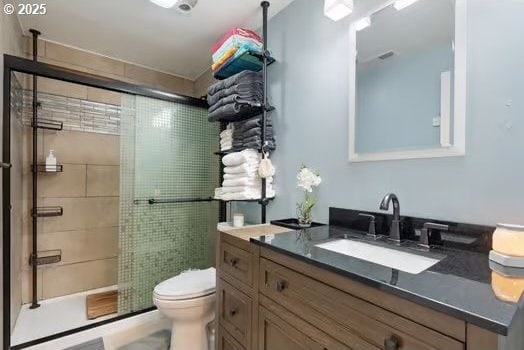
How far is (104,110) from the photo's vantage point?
253cm

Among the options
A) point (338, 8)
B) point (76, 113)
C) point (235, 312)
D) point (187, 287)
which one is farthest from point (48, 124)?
point (338, 8)

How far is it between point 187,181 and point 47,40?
173 cm

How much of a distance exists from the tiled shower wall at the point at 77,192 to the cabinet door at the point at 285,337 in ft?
6.95

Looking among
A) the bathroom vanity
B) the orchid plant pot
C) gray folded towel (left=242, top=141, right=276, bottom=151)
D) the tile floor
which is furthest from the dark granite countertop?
the tile floor

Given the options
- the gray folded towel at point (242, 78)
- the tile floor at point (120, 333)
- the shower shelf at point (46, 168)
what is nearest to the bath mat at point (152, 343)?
the tile floor at point (120, 333)

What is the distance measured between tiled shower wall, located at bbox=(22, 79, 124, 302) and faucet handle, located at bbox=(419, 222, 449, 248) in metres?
2.58

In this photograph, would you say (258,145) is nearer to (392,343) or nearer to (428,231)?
(428,231)

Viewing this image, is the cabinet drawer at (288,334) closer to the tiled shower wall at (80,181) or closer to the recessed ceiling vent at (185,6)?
the recessed ceiling vent at (185,6)

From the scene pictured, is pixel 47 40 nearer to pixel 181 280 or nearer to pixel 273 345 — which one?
pixel 181 280

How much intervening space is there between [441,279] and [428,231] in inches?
16.0

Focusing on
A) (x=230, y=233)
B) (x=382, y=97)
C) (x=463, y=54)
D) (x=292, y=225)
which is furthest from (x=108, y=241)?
(x=463, y=54)

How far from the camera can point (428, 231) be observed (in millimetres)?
1011

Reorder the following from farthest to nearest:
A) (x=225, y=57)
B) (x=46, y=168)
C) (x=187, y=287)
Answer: (x=46, y=168) < (x=225, y=57) < (x=187, y=287)

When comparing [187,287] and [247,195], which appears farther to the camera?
[247,195]
